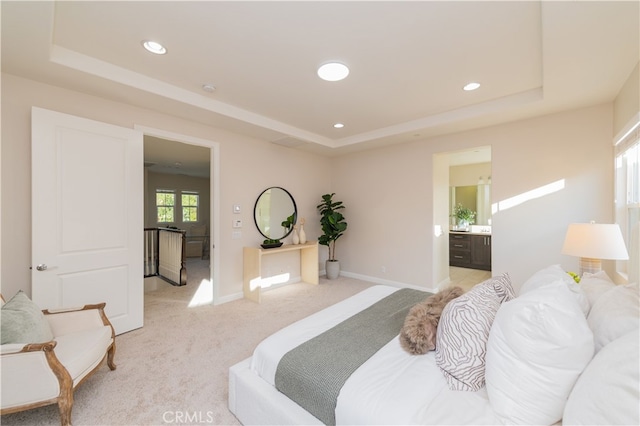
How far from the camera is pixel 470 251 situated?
5.86 m

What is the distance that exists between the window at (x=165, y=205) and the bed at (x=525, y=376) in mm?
8521

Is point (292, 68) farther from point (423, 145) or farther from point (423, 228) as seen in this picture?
Answer: point (423, 228)

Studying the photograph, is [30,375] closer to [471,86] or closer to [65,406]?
[65,406]

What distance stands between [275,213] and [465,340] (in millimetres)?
3660

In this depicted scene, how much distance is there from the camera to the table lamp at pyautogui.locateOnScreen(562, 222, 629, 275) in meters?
1.97

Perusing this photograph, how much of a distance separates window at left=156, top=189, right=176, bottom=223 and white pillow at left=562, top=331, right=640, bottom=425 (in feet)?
31.4

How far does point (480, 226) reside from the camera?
618 cm

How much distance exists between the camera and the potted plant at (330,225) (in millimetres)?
4961

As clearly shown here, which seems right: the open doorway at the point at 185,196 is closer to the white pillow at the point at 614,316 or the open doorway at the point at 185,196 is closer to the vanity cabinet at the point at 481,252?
the white pillow at the point at 614,316

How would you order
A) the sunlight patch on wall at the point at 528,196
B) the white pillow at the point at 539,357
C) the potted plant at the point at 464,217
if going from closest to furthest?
the white pillow at the point at 539,357, the sunlight patch on wall at the point at 528,196, the potted plant at the point at 464,217

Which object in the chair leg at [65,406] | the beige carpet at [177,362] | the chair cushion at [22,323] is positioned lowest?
the beige carpet at [177,362]

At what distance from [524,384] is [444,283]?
391 cm

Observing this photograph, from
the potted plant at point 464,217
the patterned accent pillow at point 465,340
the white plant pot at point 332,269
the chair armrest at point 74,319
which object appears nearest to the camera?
the patterned accent pillow at point 465,340

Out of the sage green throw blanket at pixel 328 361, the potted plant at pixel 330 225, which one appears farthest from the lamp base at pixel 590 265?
the potted plant at pixel 330 225
